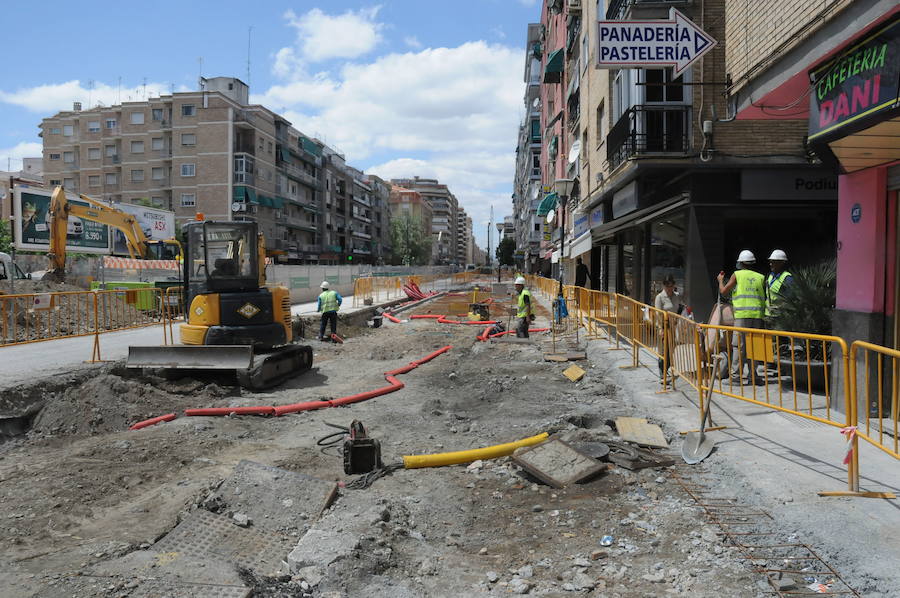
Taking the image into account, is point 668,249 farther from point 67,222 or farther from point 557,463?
point 67,222

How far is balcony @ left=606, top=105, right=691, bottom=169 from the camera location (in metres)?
12.5

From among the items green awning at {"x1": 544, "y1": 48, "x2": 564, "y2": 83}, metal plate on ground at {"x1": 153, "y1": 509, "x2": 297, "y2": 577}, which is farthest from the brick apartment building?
metal plate on ground at {"x1": 153, "y1": 509, "x2": 297, "y2": 577}

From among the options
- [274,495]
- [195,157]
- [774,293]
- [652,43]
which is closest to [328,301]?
[652,43]

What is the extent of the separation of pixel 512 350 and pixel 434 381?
10.5 ft

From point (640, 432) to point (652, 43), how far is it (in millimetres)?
6105

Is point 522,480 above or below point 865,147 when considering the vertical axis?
below

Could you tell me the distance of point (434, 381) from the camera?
10.0 metres

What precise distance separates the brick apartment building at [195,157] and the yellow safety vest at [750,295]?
45.9 m

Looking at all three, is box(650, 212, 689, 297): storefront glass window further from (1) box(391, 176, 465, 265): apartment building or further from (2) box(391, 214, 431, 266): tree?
(1) box(391, 176, 465, 265): apartment building

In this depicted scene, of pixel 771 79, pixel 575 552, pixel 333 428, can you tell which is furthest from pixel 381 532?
pixel 771 79

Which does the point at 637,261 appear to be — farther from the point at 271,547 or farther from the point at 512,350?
the point at 271,547

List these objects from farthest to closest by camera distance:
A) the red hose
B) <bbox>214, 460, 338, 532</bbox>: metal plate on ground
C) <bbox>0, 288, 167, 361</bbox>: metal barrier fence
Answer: <bbox>0, 288, 167, 361</bbox>: metal barrier fence, the red hose, <bbox>214, 460, 338, 532</bbox>: metal plate on ground

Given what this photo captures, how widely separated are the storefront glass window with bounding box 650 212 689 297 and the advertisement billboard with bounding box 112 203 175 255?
94.2ft

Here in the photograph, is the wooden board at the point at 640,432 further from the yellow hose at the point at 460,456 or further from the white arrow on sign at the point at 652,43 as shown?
the white arrow on sign at the point at 652,43
